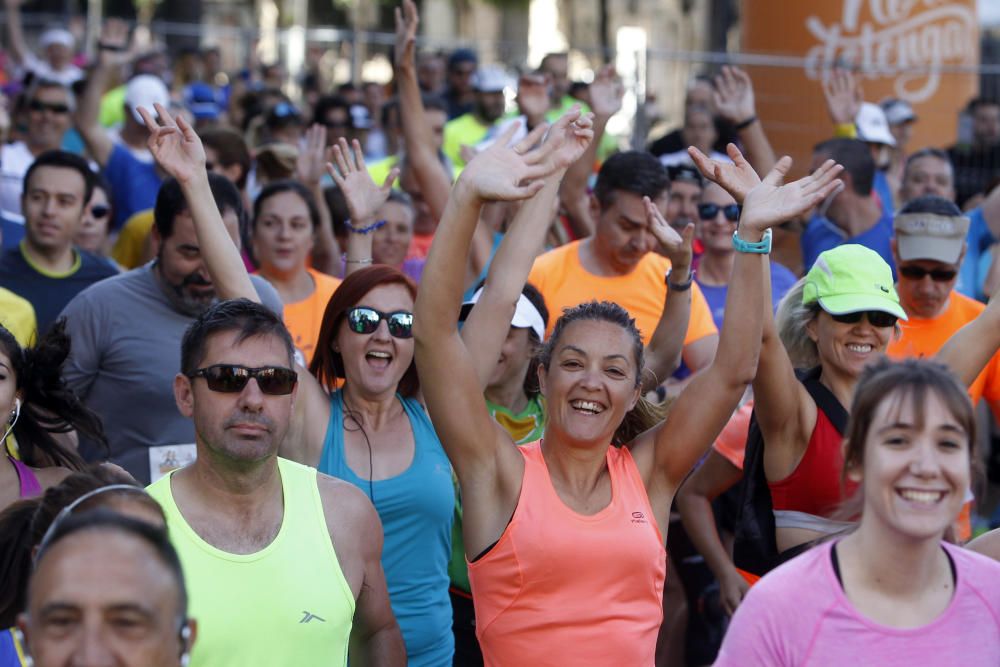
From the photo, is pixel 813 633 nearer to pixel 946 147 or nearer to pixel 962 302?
pixel 962 302

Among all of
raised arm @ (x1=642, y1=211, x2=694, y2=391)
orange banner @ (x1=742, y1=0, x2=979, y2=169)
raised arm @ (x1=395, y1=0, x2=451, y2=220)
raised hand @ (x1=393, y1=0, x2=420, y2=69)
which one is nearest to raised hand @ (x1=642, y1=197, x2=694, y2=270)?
raised arm @ (x1=642, y1=211, x2=694, y2=391)

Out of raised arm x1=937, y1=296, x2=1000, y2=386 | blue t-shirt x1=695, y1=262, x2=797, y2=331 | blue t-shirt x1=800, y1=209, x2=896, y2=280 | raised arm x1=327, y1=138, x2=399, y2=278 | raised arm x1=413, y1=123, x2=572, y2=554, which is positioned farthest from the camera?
blue t-shirt x1=800, y1=209, x2=896, y2=280

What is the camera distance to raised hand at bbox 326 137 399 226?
5.76 meters

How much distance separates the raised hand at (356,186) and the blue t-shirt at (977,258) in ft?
13.2

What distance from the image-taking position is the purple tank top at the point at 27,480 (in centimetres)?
421

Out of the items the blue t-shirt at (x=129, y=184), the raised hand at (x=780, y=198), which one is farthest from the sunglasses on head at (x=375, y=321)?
the blue t-shirt at (x=129, y=184)

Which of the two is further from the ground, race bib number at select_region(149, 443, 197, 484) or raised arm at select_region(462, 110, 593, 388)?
raised arm at select_region(462, 110, 593, 388)

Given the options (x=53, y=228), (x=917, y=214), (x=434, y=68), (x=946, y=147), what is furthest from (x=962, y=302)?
(x=434, y=68)

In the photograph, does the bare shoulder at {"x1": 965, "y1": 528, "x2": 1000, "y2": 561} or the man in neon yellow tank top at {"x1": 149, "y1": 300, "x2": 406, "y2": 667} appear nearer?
the man in neon yellow tank top at {"x1": 149, "y1": 300, "x2": 406, "y2": 667}

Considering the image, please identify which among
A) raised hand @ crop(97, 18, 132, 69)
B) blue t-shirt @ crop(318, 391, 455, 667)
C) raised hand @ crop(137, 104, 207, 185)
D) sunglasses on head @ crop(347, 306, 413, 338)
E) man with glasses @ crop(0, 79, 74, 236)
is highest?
raised hand @ crop(97, 18, 132, 69)

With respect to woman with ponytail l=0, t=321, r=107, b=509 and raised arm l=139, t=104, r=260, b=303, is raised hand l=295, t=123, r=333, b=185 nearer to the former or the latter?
raised arm l=139, t=104, r=260, b=303

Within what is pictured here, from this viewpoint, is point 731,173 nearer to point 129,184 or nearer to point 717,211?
point 717,211

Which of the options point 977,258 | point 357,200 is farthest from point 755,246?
point 977,258

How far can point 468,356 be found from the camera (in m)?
3.91
